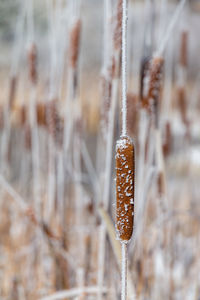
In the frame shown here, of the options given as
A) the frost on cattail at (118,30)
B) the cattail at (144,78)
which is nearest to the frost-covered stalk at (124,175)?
the frost on cattail at (118,30)

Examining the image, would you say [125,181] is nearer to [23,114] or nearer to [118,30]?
[118,30]

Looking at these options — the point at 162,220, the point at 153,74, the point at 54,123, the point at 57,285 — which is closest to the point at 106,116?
the point at 153,74

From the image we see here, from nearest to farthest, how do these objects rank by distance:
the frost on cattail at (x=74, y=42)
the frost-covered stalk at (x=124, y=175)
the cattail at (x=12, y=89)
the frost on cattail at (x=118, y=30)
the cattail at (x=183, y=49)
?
the frost-covered stalk at (x=124, y=175) → the frost on cattail at (x=118, y=30) → the frost on cattail at (x=74, y=42) → the cattail at (x=12, y=89) → the cattail at (x=183, y=49)

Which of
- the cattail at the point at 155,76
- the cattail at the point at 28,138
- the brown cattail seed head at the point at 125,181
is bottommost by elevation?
the brown cattail seed head at the point at 125,181

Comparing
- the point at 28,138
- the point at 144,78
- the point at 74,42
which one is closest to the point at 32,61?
the point at 74,42

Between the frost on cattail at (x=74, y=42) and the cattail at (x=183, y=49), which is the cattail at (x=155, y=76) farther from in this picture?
the cattail at (x=183, y=49)

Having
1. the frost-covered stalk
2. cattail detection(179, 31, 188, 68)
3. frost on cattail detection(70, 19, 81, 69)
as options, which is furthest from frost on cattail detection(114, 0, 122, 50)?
cattail detection(179, 31, 188, 68)

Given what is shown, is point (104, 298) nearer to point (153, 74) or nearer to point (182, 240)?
point (153, 74)

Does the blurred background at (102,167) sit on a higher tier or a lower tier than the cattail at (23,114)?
lower
